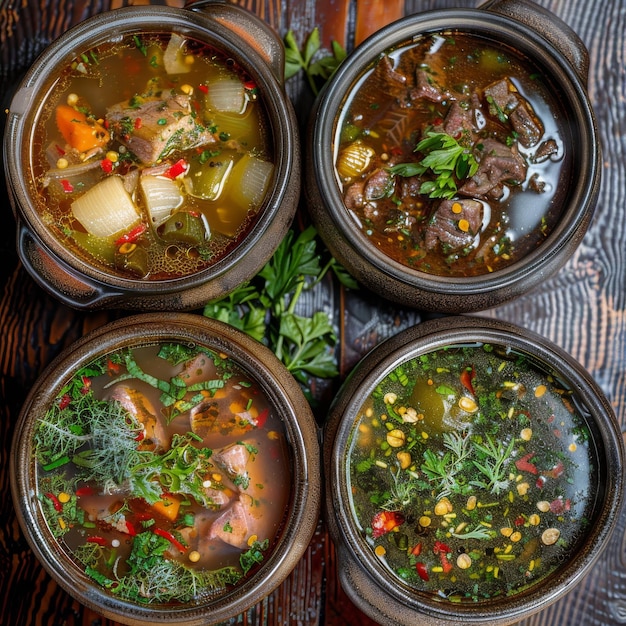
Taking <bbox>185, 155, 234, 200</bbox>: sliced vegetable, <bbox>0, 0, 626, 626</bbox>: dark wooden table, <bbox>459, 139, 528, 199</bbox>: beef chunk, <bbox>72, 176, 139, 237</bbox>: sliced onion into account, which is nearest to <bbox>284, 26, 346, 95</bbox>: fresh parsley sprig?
<bbox>0, 0, 626, 626</bbox>: dark wooden table

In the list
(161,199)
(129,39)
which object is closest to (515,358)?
(161,199)

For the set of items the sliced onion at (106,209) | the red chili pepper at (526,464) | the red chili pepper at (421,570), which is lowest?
the red chili pepper at (421,570)

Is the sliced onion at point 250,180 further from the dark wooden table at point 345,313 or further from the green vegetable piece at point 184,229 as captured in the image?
the dark wooden table at point 345,313

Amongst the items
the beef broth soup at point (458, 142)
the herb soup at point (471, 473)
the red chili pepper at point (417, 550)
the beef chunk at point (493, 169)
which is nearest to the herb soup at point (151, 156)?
the beef broth soup at point (458, 142)

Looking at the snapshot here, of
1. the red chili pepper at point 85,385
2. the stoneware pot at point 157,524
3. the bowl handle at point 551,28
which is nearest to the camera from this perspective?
the stoneware pot at point 157,524

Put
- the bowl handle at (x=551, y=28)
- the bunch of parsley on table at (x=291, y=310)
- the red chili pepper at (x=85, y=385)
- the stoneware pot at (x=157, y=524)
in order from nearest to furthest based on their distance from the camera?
1. the stoneware pot at (x=157, y=524)
2. the red chili pepper at (x=85, y=385)
3. the bowl handle at (x=551, y=28)
4. the bunch of parsley on table at (x=291, y=310)

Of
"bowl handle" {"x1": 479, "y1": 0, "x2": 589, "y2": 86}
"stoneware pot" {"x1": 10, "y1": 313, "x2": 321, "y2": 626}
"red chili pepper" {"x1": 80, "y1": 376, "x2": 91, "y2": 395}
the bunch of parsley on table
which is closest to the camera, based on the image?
"stoneware pot" {"x1": 10, "y1": 313, "x2": 321, "y2": 626}

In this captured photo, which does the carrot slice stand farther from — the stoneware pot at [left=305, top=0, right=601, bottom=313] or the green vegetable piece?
the stoneware pot at [left=305, top=0, right=601, bottom=313]

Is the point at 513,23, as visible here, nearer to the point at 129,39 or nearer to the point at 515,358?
the point at 515,358
